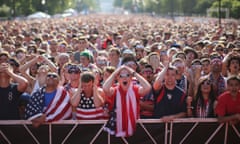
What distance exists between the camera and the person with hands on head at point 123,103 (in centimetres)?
652

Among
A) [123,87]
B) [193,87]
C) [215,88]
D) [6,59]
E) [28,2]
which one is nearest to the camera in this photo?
[123,87]

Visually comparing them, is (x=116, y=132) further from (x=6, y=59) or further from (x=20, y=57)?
(x=20, y=57)

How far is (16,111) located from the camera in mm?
6961

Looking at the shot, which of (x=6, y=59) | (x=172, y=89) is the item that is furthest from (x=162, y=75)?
(x=6, y=59)

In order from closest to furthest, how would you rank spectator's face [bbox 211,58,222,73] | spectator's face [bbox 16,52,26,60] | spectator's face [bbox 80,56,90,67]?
spectator's face [bbox 211,58,222,73] → spectator's face [bbox 80,56,90,67] → spectator's face [bbox 16,52,26,60]

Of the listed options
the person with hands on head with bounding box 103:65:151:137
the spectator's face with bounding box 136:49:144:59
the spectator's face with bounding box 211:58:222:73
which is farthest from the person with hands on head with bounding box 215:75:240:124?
the spectator's face with bounding box 136:49:144:59

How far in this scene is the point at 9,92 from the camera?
686 centimetres

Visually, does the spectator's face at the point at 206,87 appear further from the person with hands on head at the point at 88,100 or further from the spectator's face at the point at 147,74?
the person with hands on head at the point at 88,100

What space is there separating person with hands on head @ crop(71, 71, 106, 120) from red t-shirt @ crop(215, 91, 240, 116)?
176 centimetres

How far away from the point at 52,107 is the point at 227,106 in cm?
265

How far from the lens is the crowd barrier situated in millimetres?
6660

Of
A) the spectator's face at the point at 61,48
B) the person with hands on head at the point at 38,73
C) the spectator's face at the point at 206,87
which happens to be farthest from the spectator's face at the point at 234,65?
the spectator's face at the point at 61,48

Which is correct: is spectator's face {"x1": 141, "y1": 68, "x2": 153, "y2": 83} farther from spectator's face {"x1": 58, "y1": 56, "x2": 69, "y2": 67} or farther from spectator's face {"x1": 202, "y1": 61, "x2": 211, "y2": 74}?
spectator's face {"x1": 58, "y1": 56, "x2": 69, "y2": 67}

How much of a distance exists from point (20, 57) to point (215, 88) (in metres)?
5.33
